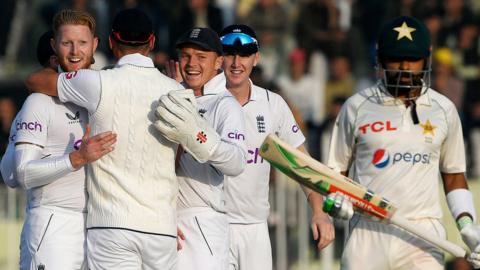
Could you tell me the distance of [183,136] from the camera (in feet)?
28.1

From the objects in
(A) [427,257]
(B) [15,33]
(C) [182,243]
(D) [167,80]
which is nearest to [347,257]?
(A) [427,257]

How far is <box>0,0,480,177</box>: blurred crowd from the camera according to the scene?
16156 millimetres

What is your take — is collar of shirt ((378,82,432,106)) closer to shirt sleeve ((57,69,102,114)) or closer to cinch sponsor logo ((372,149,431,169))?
cinch sponsor logo ((372,149,431,169))

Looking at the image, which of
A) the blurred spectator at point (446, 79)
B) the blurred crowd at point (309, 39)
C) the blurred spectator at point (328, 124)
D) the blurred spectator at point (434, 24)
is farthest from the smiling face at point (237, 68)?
the blurred spectator at point (434, 24)

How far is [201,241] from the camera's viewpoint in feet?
30.3

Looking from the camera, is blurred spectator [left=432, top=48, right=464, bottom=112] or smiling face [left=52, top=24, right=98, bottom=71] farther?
blurred spectator [left=432, top=48, right=464, bottom=112]

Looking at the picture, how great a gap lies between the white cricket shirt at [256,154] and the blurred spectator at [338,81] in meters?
5.87

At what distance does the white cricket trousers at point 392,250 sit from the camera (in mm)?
9242

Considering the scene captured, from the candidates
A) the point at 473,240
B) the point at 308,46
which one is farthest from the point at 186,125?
the point at 308,46

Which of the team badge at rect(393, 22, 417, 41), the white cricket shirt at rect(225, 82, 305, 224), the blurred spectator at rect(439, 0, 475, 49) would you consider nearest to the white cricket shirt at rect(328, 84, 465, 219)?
the team badge at rect(393, 22, 417, 41)

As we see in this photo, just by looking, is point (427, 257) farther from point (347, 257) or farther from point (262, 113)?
point (262, 113)

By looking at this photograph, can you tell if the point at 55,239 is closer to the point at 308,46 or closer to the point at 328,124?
the point at 328,124

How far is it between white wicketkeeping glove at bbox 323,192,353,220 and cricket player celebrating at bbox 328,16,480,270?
1.76 ft

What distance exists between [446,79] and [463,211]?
6.85 m
